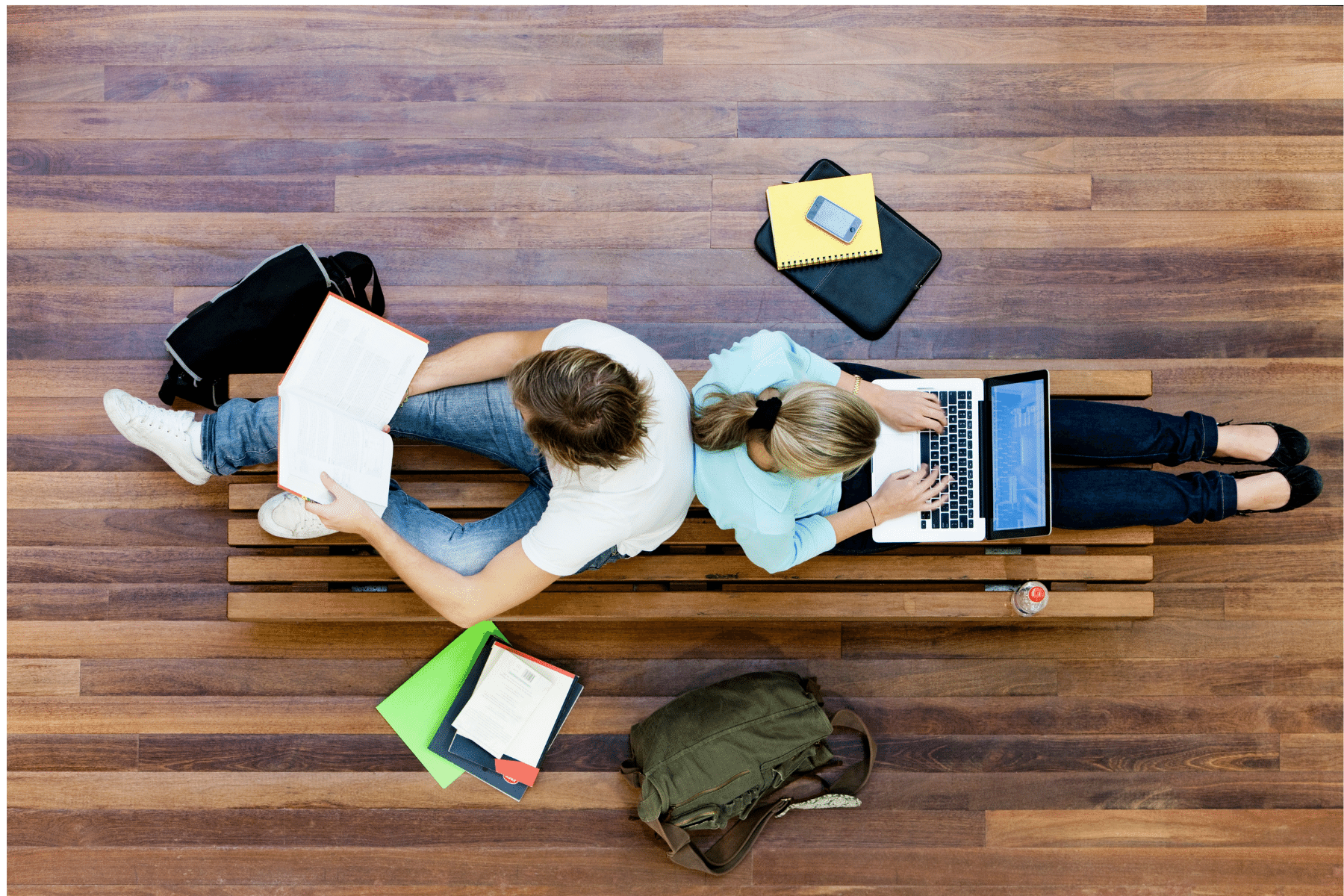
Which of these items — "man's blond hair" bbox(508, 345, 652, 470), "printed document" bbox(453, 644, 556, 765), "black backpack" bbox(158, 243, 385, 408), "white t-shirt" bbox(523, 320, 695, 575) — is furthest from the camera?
"printed document" bbox(453, 644, 556, 765)

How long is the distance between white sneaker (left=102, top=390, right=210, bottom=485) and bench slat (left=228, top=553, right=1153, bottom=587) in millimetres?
267

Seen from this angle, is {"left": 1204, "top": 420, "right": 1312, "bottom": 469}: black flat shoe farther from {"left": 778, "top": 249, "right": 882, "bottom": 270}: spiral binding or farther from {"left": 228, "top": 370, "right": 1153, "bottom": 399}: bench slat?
{"left": 778, "top": 249, "right": 882, "bottom": 270}: spiral binding

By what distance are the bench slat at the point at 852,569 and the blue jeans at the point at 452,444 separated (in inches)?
6.7

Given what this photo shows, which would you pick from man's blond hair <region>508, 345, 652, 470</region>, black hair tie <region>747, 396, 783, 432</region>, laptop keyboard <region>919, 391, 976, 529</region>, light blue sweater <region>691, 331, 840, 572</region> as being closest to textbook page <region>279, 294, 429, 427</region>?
man's blond hair <region>508, 345, 652, 470</region>

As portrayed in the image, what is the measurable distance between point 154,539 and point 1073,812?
252 cm

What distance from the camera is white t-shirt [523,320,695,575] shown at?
1366 millimetres

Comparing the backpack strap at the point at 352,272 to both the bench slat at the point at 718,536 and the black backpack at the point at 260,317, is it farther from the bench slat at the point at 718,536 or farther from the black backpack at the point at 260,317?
the bench slat at the point at 718,536

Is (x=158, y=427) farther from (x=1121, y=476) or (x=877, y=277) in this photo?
(x=1121, y=476)

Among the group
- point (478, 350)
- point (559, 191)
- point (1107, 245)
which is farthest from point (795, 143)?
point (478, 350)

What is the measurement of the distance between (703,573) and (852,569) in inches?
13.9

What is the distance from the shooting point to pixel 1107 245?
2135 mm

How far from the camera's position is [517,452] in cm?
177

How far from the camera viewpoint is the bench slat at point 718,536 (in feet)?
6.12

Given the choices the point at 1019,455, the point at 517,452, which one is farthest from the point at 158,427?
the point at 1019,455
